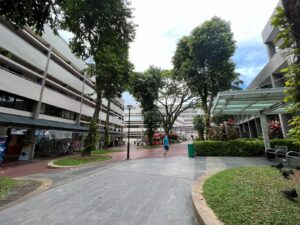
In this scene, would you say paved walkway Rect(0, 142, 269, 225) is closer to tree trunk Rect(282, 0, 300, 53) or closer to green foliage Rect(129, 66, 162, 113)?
tree trunk Rect(282, 0, 300, 53)

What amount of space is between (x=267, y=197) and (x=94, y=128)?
13.7m

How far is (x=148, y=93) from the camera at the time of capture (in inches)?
1065

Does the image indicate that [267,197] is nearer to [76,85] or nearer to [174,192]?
[174,192]

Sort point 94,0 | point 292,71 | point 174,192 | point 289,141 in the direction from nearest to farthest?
point 292,71, point 174,192, point 94,0, point 289,141

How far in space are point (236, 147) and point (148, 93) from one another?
657 inches

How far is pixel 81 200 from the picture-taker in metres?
4.96

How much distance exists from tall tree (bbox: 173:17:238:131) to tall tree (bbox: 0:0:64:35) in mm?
14571

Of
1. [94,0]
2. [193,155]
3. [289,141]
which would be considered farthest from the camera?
[193,155]

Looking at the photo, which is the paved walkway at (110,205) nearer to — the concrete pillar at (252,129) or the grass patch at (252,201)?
the grass patch at (252,201)

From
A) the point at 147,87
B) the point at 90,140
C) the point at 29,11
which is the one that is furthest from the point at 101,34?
the point at 147,87

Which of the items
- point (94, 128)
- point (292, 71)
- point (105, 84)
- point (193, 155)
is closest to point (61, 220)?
point (292, 71)

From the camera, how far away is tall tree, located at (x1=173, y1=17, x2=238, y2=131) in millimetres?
17344

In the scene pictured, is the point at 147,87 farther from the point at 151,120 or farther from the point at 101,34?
the point at 101,34

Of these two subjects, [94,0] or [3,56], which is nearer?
[94,0]
